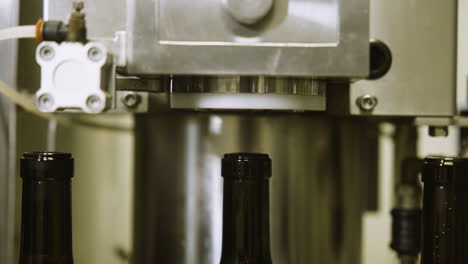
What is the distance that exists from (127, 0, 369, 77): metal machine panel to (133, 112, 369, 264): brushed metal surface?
0.84 ft

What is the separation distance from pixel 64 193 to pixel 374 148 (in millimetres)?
560

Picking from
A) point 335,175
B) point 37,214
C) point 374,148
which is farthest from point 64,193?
point 374,148

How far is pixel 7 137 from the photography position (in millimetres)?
657

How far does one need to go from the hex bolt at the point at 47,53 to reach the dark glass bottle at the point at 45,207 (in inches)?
3.6

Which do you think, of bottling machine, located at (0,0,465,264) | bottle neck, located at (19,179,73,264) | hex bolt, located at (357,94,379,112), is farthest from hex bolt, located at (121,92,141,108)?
hex bolt, located at (357,94,379,112)

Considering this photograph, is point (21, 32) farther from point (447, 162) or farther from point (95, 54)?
point (447, 162)

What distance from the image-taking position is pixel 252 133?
2.16ft

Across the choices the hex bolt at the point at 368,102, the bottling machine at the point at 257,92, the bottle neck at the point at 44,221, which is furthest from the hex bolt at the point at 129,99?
the hex bolt at the point at 368,102

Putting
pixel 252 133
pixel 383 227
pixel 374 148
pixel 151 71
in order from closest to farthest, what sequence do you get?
pixel 151 71
pixel 252 133
pixel 374 148
pixel 383 227

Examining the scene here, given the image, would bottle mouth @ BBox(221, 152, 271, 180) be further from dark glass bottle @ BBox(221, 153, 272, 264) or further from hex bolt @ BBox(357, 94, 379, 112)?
hex bolt @ BBox(357, 94, 379, 112)

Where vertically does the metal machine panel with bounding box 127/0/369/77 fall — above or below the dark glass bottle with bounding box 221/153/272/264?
above

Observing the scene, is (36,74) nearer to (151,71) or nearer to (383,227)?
(151,71)

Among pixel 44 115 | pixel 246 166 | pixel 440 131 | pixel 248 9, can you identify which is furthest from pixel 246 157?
pixel 44 115

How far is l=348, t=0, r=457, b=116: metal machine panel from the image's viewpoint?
488 mm
